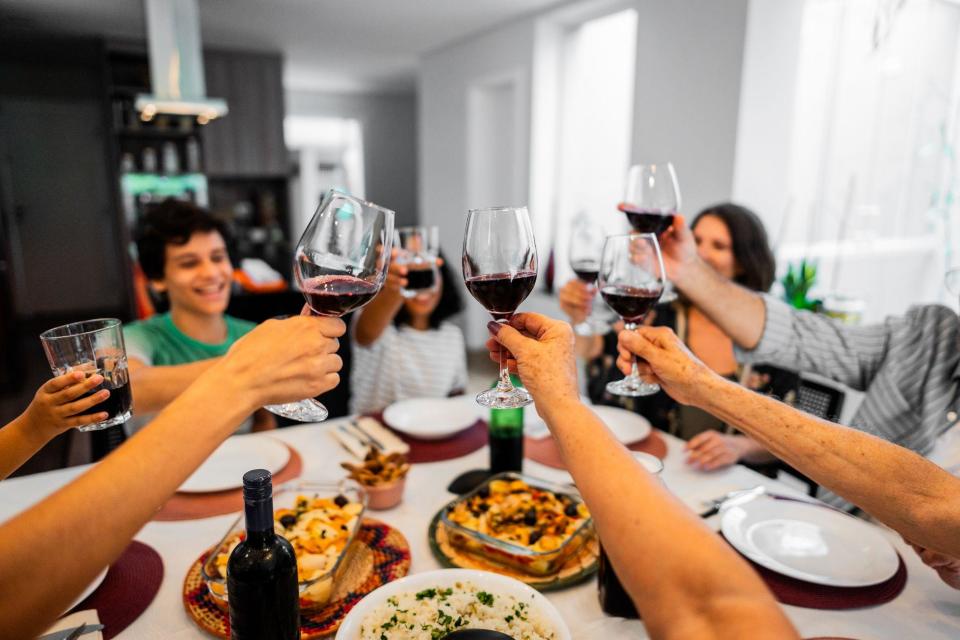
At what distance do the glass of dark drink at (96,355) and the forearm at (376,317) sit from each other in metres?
1.09

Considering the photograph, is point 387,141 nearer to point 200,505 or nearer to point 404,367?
point 404,367

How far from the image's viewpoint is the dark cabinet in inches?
245

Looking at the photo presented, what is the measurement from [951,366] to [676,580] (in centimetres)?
126

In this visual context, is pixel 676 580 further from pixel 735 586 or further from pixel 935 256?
pixel 935 256

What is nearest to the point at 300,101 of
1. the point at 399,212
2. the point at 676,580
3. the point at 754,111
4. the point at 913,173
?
the point at 399,212

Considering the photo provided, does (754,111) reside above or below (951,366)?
above

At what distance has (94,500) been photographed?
576 mm

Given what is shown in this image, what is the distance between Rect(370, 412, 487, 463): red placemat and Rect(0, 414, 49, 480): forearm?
2.67ft

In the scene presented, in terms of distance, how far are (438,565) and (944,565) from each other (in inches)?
32.1

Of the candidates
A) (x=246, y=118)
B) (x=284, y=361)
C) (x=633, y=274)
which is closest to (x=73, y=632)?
(x=284, y=361)

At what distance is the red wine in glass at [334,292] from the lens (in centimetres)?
84

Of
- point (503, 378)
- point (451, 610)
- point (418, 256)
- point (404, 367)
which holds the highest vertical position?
point (418, 256)

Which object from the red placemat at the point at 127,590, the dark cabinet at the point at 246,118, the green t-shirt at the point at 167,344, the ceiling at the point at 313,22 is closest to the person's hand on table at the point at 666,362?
the red placemat at the point at 127,590

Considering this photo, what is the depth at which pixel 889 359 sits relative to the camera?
1549 mm
